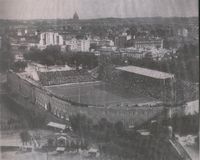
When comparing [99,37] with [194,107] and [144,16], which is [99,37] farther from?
[194,107]

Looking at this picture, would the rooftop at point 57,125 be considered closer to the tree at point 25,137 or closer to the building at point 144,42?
the tree at point 25,137

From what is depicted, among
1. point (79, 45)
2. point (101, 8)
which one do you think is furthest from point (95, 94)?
point (101, 8)

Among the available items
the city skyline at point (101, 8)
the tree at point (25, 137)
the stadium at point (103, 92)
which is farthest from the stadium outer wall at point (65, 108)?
the city skyline at point (101, 8)

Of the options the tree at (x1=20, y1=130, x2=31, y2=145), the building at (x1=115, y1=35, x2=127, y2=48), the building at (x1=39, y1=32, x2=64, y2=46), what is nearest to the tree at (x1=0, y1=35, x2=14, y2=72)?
the building at (x1=39, y1=32, x2=64, y2=46)

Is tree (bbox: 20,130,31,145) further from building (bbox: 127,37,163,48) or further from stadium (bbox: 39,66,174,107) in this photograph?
building (bbox: 127,37,163,48)

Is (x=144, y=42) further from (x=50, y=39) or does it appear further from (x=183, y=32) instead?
(x=50, y=39)

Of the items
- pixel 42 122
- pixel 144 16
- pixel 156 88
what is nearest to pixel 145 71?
pixel 156 88

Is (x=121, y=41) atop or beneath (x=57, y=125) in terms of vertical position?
atop

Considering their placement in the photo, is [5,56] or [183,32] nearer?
[183,32]
